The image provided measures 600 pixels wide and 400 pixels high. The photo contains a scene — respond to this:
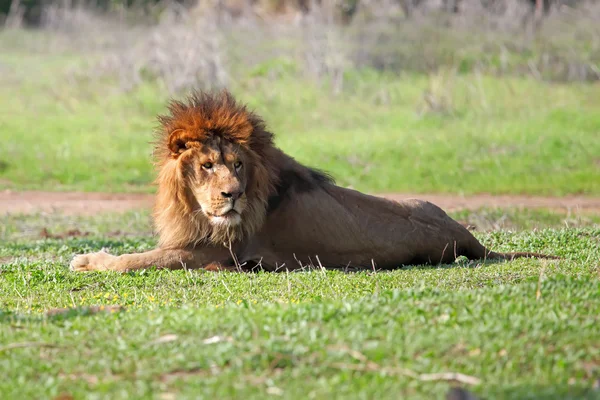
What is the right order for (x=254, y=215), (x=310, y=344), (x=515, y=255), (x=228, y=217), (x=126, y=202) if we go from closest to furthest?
(x=310, y=344), (x=228, y=217), (x=254, y=215), (x=515, y=255), (x=126, y=202)

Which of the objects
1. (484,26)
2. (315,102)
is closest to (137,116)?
(315,102)

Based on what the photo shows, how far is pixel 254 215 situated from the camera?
27.5 feet

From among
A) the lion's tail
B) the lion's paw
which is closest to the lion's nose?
the lion's paw

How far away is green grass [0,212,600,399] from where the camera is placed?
468 cm

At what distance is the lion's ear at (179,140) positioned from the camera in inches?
323

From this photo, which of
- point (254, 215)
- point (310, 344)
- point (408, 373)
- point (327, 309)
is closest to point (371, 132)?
point (254, 215)

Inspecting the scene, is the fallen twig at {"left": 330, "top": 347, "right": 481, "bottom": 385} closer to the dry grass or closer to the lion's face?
the lion's face

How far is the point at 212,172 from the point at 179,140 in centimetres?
41

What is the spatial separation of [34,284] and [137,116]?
40.9ft

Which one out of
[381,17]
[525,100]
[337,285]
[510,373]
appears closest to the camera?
[510,373]

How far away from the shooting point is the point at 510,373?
4828 millimetres

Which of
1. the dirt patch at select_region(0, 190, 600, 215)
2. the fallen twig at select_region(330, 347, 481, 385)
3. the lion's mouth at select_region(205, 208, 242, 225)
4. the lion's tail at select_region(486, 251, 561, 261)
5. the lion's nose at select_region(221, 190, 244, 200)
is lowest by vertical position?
the dirt patch at select_region(0, 190, 600, 215)

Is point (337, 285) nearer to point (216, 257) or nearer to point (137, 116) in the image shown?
point (216, 257)

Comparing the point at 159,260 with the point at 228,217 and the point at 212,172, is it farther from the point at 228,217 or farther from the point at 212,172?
the point at 212,172
